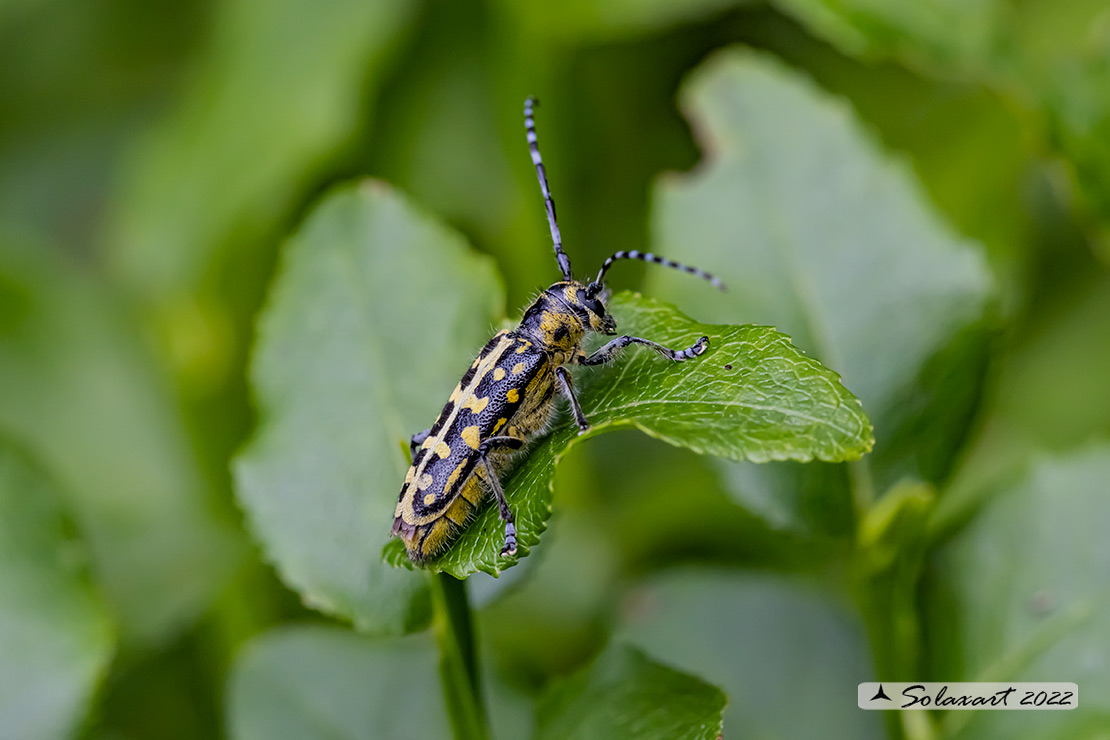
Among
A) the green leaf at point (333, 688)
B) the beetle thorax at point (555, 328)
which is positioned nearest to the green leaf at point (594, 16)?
the beetle thorax at point (555, 328)

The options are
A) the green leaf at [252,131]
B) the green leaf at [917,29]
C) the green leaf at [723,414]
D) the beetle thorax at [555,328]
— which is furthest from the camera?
the green leaf at [252,131]

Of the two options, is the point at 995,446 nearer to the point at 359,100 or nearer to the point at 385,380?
the point at 385,380

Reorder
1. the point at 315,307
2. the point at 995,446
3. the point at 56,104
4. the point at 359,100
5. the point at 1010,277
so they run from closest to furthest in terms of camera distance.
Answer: the point at 315,307, the point at 1010,277, the point at 995,446, the point at 359,100, the point at 56,104

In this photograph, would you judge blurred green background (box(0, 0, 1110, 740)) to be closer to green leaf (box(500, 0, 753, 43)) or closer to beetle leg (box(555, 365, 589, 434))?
green leaf (box(500, 0, 753, 43))

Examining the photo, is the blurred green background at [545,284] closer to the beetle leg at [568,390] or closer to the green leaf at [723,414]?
the beetle leg at [568,390]

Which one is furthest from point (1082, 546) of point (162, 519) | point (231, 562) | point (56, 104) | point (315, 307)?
point (56, 104)

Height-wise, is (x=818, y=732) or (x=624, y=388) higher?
(x=624, y=388)

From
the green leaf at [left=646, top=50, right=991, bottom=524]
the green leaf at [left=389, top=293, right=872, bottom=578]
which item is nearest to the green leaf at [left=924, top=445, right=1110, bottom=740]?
the green leaf at [left=646, top=50, right=991, bottom=524]

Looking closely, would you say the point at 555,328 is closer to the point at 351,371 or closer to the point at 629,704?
the point at 351,371
